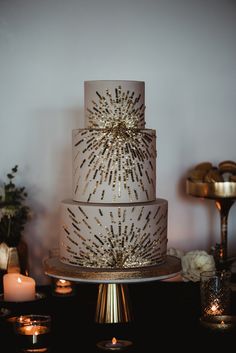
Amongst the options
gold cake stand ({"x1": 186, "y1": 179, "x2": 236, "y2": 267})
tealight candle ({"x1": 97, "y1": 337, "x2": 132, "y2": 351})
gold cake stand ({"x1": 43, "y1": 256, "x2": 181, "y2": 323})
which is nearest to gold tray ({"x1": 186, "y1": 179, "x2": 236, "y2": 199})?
gold cake stand ({"x1": 186, "y1": 179, "x2": 236, "y2": 267})

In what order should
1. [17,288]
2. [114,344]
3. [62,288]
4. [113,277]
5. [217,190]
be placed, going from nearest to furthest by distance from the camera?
[114,344], [113,277], [17,288], [62,288], [217,190]

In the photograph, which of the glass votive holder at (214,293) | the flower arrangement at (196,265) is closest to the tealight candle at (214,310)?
the glass votive holder at (214,293)

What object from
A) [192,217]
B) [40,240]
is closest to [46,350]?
[40,240]

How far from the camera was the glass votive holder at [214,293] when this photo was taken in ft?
6.25

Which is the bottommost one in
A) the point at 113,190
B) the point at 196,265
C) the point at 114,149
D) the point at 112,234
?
the point at 196,265

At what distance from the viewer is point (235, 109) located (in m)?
2.64

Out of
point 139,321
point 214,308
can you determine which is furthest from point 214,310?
point 139,321

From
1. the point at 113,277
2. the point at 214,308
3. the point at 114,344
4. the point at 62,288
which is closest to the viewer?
the point at 114,344

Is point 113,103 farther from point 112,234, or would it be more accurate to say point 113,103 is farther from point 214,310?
point 214,310

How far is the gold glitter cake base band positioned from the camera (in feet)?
5.94

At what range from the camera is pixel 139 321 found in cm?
195

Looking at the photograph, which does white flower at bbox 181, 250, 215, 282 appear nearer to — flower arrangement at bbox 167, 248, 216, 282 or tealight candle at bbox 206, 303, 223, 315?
flower arrangement at bbox 167, 248, 216, 282

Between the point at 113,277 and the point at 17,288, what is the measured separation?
1.22 ft

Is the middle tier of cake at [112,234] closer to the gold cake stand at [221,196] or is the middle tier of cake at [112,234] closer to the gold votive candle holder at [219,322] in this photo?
the gold votive candle holder at [219,322]
